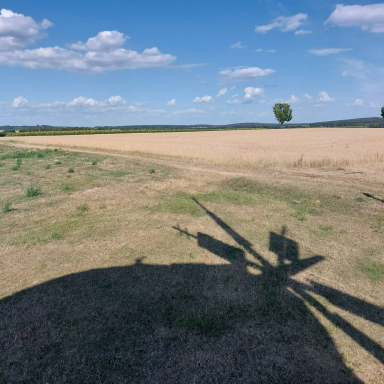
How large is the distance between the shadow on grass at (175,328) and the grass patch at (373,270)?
4.06ft

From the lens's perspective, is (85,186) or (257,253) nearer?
(257,253)

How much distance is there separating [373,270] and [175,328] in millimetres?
4904

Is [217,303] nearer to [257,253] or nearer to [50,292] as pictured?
[257,253]

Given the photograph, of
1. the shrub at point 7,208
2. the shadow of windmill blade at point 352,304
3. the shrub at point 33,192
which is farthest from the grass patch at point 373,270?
the shrub at point 33,192

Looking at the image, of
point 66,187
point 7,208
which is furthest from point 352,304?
point 66,187

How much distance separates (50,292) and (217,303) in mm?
3180

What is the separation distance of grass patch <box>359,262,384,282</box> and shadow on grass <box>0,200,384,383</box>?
1237mm

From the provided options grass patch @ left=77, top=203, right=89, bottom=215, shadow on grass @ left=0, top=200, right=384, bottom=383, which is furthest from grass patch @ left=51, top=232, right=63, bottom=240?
shadow on grass @ left=0, top=200, right=384, bottom=383

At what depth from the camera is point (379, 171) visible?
61.7 ft

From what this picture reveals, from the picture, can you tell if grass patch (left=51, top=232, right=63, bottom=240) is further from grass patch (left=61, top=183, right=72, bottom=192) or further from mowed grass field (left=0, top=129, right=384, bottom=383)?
grass patch (left=61, top=183, right=72, bottom=192)

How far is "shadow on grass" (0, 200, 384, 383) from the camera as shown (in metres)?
3.79

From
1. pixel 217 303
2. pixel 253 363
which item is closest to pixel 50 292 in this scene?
pixel 217 303

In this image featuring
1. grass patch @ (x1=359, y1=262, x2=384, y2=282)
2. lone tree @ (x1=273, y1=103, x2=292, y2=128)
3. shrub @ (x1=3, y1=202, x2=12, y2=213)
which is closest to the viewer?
grass patch @ (x1=359, y1=262, x2=384, y2=282)

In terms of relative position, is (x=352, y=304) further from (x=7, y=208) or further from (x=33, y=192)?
(x=33, y=192)
